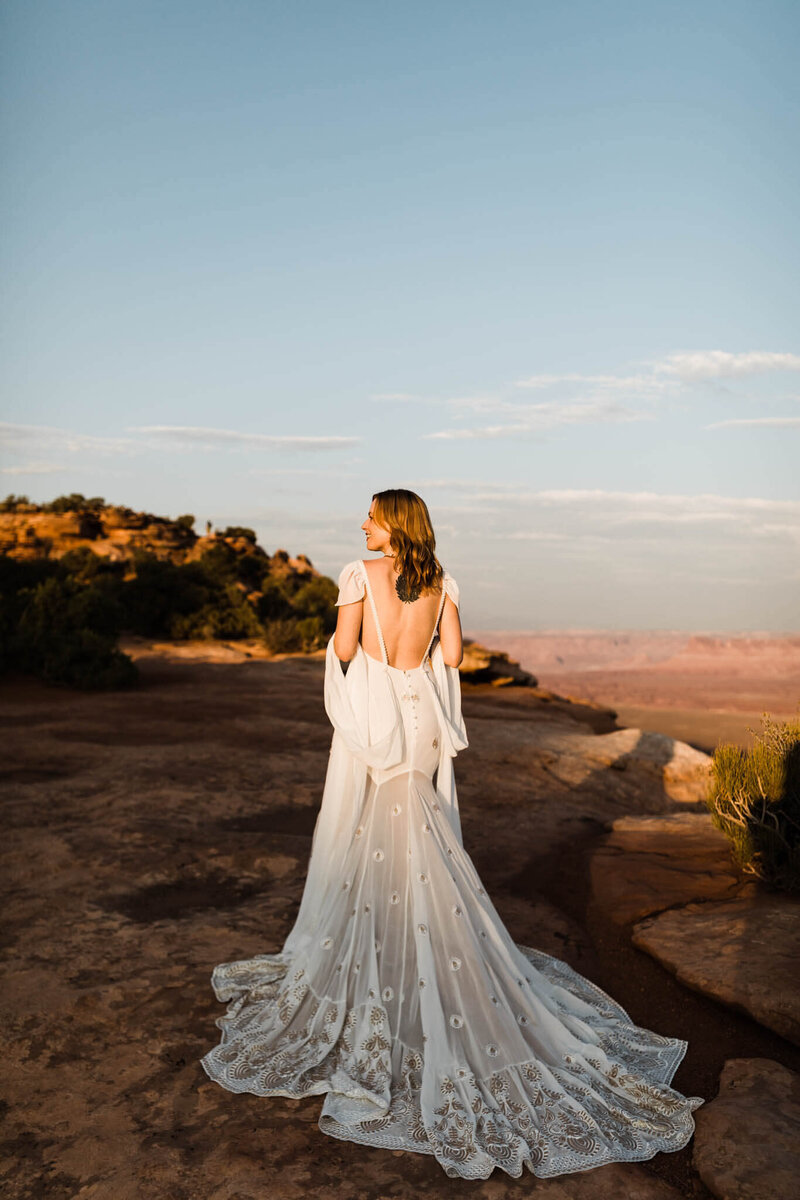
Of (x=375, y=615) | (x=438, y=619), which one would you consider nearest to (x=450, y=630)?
(x=438, y=619)

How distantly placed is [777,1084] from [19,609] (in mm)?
16976

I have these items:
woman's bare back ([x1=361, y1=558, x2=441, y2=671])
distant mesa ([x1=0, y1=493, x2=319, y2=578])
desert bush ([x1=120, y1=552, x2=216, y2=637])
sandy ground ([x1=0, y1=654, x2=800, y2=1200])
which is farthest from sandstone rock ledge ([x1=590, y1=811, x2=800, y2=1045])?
distant mesa ([x1=0, y1=493, x2=319, y2=578])

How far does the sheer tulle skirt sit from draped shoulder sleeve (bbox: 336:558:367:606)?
0.60 metres

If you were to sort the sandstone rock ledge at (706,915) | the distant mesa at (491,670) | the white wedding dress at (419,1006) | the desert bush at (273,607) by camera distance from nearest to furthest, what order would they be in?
the white wedding dress at (419,1006)
the sandstone rock ledge at (706,915)
the distant mesa at (491,670)
the desert bush at (273,607)

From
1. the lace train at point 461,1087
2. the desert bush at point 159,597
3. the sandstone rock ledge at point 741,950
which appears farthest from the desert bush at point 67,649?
the sandstone rock ledge at point 741,950

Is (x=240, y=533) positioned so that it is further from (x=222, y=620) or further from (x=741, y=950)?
(x=741, y=950)

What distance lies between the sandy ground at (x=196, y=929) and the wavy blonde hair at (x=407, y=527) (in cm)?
227

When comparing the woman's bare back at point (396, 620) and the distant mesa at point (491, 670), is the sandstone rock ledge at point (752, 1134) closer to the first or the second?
the woman's bare back at point (396, 620)

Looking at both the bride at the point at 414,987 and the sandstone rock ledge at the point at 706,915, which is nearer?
the bride at the point at 414,987

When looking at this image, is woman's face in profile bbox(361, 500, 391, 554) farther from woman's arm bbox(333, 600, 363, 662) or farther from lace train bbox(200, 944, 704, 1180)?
lace train bbox(200, 944, 704, 1180)

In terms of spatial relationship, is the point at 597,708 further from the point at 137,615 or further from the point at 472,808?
the point at 137,615

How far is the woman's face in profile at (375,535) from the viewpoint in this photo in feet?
12.5

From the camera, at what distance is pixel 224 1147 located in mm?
2916

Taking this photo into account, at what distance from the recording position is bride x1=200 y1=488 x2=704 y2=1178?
122 inches
